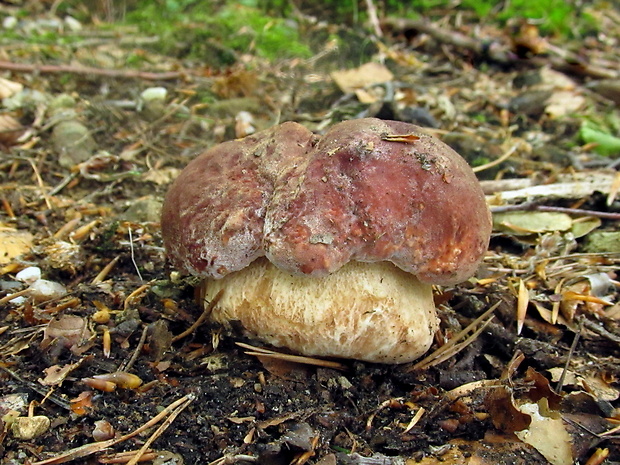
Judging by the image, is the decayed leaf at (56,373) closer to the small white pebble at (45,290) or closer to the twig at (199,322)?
the twig at (199,322)

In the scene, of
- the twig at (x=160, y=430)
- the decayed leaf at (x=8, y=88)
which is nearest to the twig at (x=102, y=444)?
the twig at (x=160, y=430)

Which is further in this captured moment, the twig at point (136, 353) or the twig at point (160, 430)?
the twig at point (136, 353)

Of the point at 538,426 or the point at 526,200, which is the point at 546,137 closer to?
the point at 526,200

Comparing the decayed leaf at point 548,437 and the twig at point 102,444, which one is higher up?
the twig at point 102,444

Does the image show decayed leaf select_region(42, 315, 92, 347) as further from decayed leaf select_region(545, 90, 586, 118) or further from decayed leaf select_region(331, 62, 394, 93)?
decayed leaf select_region(545, 90, 586, 118)

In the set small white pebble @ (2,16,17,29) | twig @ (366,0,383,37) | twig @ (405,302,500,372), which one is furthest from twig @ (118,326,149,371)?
small white pebble @ (2,16,17,29)

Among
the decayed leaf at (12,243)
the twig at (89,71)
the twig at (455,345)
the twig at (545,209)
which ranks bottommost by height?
the twig at (455,345)

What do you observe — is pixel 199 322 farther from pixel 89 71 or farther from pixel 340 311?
pixel 89 71

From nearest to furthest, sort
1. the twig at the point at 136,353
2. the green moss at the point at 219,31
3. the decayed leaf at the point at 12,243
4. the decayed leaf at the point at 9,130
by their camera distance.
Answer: the twig at the point at 136,353, the decayed leaf at the point at 12,243, the decayed leaf at the point at 9,130, the green moss at the point at 219,31

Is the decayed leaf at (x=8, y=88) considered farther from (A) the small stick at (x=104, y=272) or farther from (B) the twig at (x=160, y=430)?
(B) the twig at (x=160, y=430)

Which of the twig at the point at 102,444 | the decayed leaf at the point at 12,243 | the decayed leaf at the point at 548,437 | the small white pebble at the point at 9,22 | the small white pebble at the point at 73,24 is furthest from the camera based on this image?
the small white pebble at the point at 73,24
